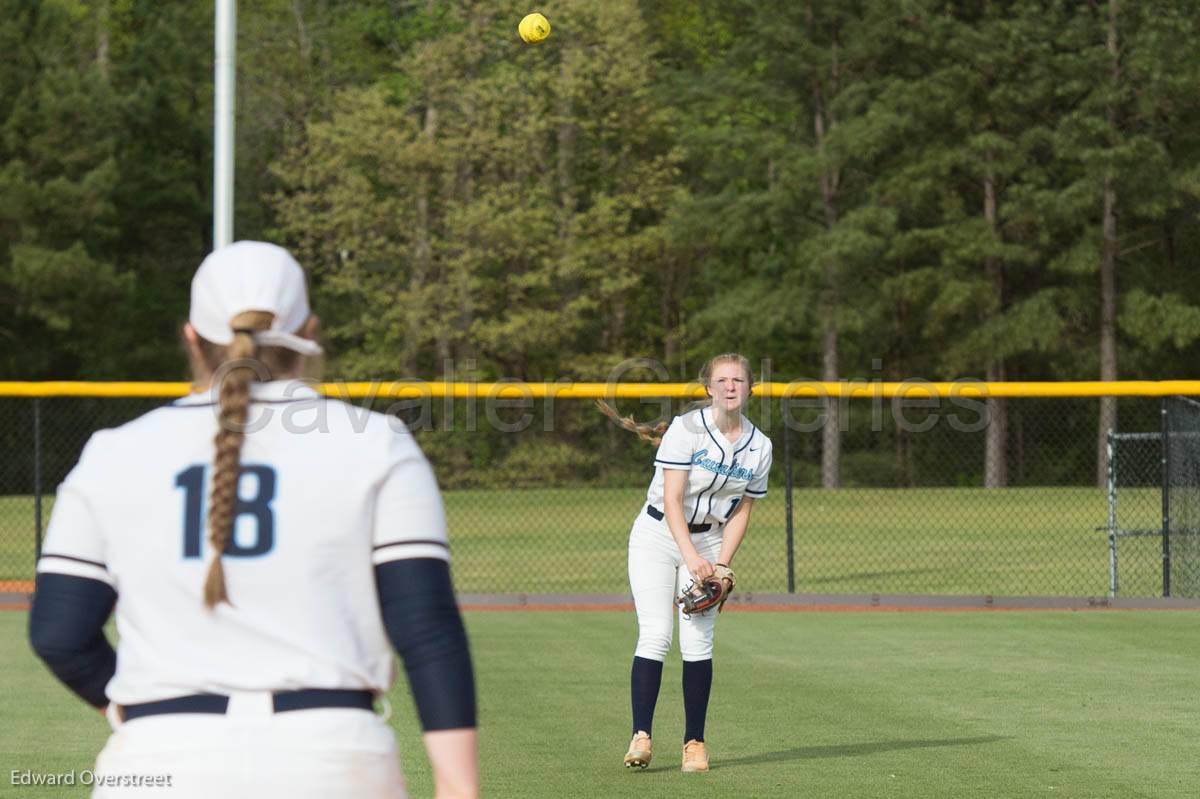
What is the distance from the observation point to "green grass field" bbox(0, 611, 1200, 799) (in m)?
6.85

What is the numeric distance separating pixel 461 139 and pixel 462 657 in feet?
135

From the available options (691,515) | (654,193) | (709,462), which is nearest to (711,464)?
(709,462)

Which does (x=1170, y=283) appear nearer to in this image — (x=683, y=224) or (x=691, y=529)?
(x=683, y=224)

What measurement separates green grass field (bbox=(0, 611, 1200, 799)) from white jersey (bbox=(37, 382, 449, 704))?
424 centimetres

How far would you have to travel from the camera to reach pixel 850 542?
22453 mm

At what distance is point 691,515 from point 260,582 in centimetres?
500

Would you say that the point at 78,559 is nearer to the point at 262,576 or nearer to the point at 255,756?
the point at 262,576

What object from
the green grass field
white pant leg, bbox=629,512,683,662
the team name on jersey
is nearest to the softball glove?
white pant leg, bbox=629,512,683,662

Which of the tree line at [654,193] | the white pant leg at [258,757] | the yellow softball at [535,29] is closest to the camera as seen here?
the white pant leg at [258,757]

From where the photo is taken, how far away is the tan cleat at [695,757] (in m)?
7.04

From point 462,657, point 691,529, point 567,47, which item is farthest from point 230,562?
point 567,47

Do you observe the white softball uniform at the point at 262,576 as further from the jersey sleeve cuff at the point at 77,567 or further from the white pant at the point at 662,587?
the white pant at the point at 662,587

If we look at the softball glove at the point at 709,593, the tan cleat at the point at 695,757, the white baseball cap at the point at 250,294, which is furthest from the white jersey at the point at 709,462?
the white baseball cap at the point at 250,294

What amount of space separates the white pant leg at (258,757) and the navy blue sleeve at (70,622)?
0.18m
